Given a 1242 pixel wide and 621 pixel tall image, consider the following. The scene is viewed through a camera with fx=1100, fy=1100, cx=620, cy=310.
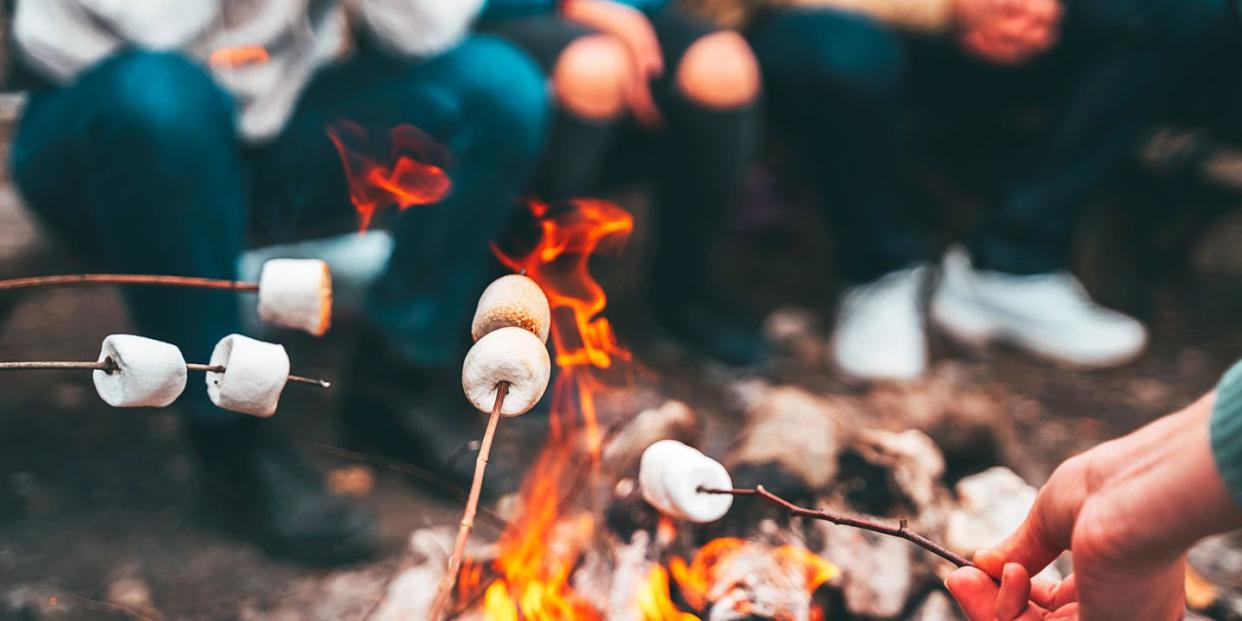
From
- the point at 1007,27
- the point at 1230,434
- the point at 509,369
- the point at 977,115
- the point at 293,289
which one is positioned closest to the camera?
the point at 1230,434

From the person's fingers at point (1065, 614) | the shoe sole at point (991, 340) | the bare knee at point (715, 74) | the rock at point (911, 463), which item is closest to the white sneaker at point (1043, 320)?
the shoe sole at point (991, 340)

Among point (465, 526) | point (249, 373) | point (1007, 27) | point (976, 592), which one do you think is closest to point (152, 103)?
point (249, 373)

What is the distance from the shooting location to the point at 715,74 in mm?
2553

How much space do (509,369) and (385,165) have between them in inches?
42.8

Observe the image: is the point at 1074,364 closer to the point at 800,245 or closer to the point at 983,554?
the point at 800,245

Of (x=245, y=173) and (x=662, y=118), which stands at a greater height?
(x=245, y=173)

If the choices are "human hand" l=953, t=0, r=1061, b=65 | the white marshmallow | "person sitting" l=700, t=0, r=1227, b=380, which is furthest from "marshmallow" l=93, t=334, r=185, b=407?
"human hand" l=953, t=0, r=1061, b=65

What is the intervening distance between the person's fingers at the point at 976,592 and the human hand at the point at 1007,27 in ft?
6.32

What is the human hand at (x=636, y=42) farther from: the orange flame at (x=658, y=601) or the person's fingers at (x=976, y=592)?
the person's fingers at (x=976, y=592)

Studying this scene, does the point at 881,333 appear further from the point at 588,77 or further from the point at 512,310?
the point at 512,310

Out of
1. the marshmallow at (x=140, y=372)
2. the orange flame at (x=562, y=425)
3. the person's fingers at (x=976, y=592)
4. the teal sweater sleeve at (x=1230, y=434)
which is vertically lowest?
the orange flame at (x=562, y=425)

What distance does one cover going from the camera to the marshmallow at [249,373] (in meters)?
1.25

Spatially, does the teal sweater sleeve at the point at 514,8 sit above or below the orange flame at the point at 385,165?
above

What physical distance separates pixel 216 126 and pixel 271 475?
671 mm
